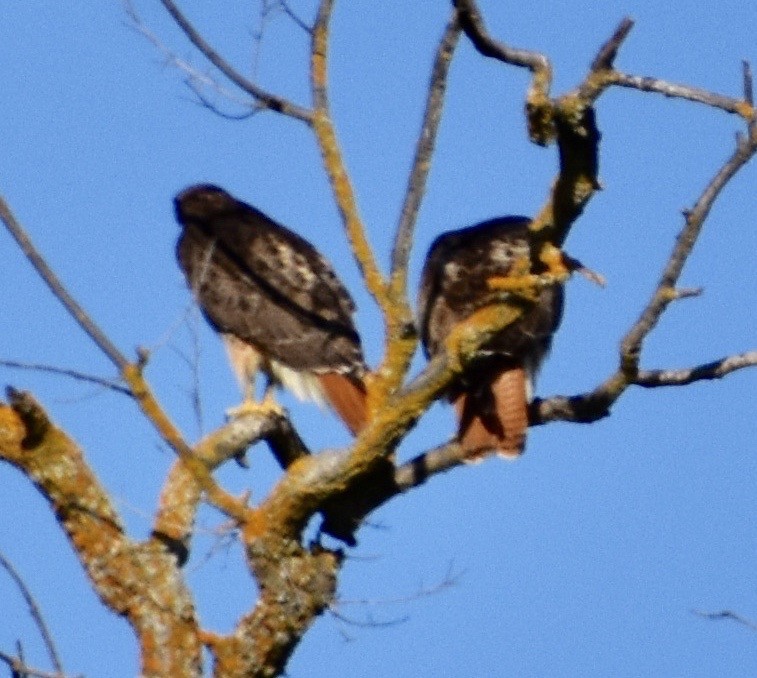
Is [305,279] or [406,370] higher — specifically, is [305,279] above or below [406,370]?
above

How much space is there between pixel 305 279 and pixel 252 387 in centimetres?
A: 57

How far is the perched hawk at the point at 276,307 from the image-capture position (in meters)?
8.20

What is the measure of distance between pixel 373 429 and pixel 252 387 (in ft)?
10.3

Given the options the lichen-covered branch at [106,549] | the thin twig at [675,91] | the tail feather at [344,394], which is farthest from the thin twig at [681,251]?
the tail feather at [344,394]

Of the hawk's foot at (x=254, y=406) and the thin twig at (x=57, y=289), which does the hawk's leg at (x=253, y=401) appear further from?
the thin twig at (x=57, y=289)

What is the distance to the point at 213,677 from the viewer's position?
5156mm

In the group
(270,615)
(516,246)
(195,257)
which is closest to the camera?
(270,615)

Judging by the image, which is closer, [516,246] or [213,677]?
[213,677]

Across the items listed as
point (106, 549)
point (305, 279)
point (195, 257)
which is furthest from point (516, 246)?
point (106, 549)

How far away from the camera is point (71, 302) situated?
4.92 m

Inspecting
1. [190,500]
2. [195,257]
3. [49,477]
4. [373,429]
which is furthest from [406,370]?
[195,257]

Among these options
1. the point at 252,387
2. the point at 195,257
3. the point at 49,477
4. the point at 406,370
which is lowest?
the point at 49,477

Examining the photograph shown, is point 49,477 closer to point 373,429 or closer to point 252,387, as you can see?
point 373,429

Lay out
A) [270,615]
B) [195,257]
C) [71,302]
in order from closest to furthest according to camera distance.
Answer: [71,302] < [270,615] < [195,257]
